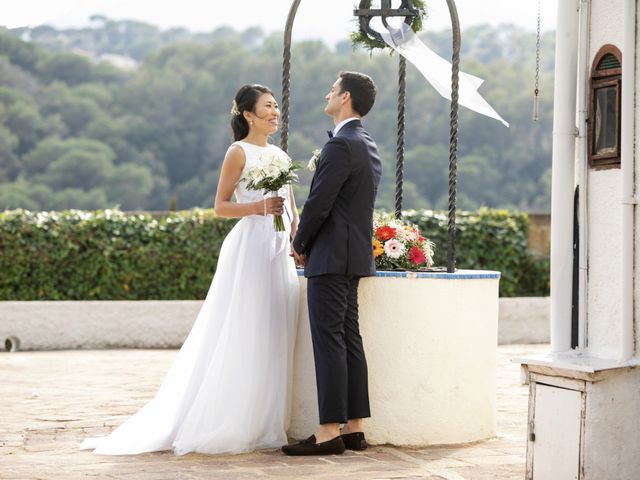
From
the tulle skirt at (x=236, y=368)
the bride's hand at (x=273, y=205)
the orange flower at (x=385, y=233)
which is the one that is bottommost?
the tulle skirt at (x=236, y=368)

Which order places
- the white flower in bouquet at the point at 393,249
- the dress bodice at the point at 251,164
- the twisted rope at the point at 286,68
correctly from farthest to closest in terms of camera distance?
1. the twisted rope at the point at 286,68
2. the white flower in bouquet at the point at 393,249
3. the dress bodice at the point at 251,164

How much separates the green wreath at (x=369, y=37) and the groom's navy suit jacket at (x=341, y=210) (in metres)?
1.12

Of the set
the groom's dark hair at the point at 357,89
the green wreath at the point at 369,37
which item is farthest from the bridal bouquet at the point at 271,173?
the green wreath at the point at 369,37

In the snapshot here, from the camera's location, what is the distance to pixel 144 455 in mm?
5812

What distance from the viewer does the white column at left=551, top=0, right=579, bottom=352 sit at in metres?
5.01

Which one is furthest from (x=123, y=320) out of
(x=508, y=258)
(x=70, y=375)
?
(x=508, y=258)

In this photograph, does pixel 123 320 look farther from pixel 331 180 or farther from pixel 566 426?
pixel 566 426

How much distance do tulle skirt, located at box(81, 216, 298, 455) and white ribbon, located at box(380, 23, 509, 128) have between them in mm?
1319

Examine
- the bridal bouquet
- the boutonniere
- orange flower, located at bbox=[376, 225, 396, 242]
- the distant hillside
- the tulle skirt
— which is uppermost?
the distant hillside

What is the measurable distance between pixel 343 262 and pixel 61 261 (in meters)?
7.09

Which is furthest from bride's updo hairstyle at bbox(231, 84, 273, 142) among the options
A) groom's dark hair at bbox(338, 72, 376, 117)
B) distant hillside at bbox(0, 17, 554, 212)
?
distant hillside at bbox(0, 17, 554, 212)

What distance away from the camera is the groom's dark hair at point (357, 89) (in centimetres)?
610

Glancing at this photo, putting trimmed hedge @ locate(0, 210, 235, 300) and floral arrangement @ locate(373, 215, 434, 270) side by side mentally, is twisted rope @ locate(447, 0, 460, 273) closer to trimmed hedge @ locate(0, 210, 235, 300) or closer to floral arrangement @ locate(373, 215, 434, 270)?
floral arrangement @ locate(373, 215, 434, 270)

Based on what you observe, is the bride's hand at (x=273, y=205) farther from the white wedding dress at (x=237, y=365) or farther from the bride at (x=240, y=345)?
the white wedding dress at (x=237, y=365)
